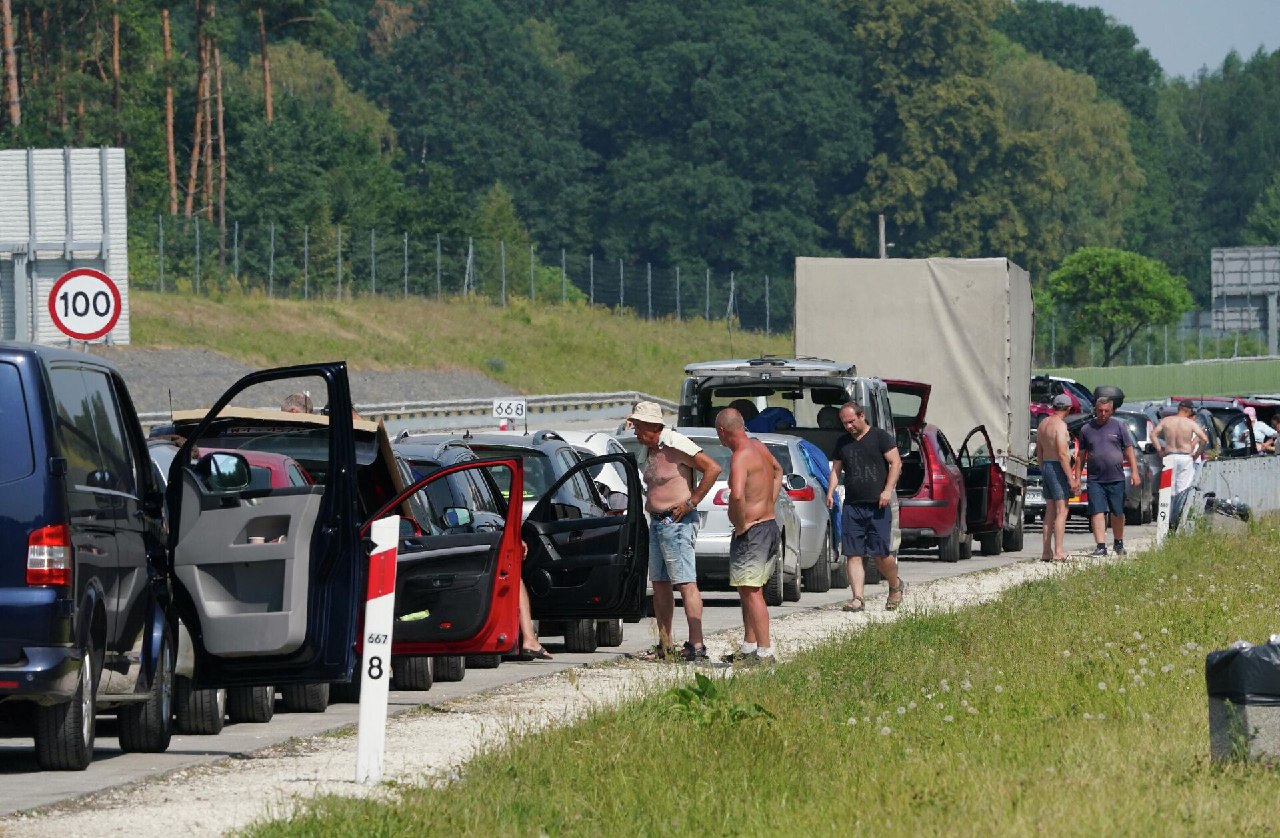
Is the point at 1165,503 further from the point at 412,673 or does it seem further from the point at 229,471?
the point at 229,471

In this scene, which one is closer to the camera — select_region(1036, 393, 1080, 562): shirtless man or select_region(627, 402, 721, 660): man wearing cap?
select_region(627, 402, 721, 660): man wearing cap

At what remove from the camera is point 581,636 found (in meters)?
16.9

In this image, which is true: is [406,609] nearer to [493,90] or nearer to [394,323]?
[394,323]

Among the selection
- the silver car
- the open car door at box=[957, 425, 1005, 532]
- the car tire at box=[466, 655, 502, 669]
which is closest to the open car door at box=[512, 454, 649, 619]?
the car tire at box=[466, 655, 502, 669]

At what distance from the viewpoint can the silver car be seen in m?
21.3

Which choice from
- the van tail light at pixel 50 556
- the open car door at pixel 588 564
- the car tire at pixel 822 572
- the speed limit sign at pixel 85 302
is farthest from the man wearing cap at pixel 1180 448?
the van tail light at pixel 50 556

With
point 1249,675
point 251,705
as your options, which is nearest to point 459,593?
point 251,705

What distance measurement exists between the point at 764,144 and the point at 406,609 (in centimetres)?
10835

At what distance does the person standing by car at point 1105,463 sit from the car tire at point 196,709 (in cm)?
1501

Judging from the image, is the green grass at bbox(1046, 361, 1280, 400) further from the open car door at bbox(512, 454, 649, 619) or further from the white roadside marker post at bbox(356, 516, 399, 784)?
the white roadside marker post at bbox(356, 516, 399, 784)

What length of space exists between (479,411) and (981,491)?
29.5 metres

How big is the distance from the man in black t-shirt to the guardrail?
2368 cm

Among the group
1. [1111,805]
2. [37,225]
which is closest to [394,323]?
[37,225]

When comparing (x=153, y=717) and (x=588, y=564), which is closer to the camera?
(x=153, y=717)
